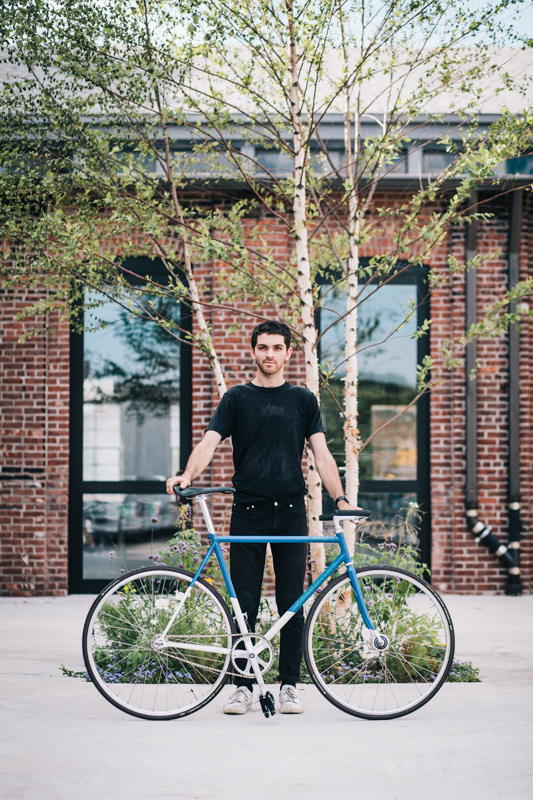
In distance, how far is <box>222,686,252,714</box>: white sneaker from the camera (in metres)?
3.71

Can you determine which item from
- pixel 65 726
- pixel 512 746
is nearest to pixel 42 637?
pixel 65 726

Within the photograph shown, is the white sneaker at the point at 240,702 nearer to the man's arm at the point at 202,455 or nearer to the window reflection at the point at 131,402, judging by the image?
the man's arm at the point at 202,455

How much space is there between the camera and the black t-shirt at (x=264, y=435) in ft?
12.3

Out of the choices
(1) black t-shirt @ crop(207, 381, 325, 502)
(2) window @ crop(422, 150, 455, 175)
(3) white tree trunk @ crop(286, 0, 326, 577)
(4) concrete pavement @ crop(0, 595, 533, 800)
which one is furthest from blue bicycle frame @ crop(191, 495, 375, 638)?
(2) window @ crop(422, 150, 455, 175)

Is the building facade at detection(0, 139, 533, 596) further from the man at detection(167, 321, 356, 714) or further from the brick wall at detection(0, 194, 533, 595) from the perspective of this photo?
the man at detection(167, 321, 356, 714)

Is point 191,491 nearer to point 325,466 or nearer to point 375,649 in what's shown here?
point 325,466

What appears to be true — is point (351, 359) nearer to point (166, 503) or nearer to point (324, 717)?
point (324, 717)

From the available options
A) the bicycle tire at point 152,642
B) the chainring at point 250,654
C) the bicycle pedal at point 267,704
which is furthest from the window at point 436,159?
the bicycle pedal at point 267,704

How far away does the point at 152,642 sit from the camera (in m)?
3.61

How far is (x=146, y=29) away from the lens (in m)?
4.85

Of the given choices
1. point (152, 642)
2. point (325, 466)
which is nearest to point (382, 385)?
point (325, 466)

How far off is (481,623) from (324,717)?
2921 mm

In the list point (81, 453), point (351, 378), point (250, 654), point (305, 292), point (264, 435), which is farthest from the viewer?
point (81, 453)

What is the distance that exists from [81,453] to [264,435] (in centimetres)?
439
